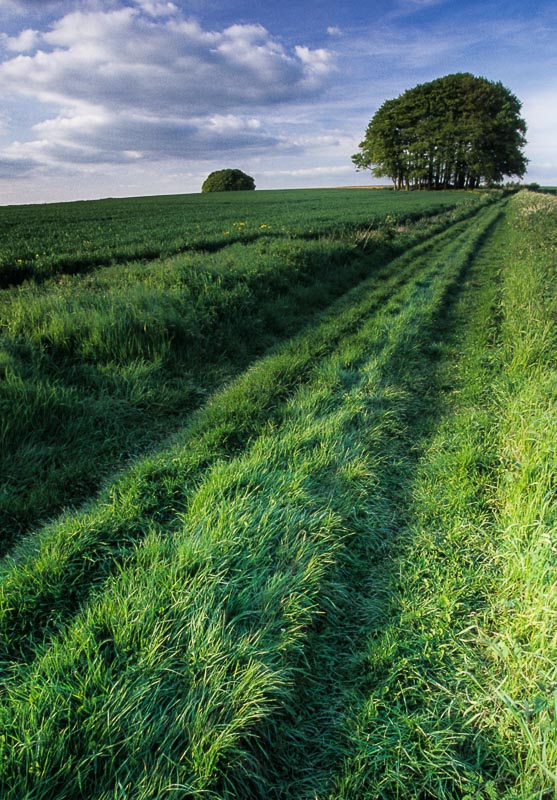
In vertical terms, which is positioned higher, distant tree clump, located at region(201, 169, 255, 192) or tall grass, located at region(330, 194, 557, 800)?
distant tree clump, located at region(201, 169, 255, 192)

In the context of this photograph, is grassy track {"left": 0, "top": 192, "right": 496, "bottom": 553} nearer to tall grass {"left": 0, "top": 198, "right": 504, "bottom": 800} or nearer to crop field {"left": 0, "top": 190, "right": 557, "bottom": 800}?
crop field {"left": 0, "top": 190, "right": 557, "bottom": 800}

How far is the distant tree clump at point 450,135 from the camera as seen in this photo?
216ft

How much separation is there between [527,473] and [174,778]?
9.42 feet

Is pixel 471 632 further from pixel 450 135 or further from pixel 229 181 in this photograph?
pixel 229 181

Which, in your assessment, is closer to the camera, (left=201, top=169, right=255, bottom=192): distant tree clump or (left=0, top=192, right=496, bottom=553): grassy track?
(left=0, top=192, right=496, bottom=553): grassy track

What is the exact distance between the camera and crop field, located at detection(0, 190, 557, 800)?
165 cm

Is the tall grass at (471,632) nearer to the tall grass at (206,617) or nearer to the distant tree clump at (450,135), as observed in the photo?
the tall grass at (206,617)

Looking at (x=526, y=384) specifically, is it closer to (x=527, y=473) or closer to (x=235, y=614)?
(x=527, y=473)

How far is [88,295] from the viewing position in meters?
6.37

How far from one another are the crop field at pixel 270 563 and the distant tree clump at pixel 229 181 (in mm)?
95746

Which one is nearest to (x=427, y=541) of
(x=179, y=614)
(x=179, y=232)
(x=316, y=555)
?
(x=316, y=555)

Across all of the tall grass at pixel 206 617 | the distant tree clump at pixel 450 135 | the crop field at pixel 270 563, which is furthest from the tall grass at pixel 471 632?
the distant tree clump at pixel 450 135

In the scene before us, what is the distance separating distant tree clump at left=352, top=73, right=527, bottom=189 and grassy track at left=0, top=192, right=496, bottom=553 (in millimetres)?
75334

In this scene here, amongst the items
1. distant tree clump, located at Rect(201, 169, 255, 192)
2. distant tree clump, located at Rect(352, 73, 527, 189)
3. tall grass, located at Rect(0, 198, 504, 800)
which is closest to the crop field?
tall grass, located at Rect(0, 198, 504, 800)
